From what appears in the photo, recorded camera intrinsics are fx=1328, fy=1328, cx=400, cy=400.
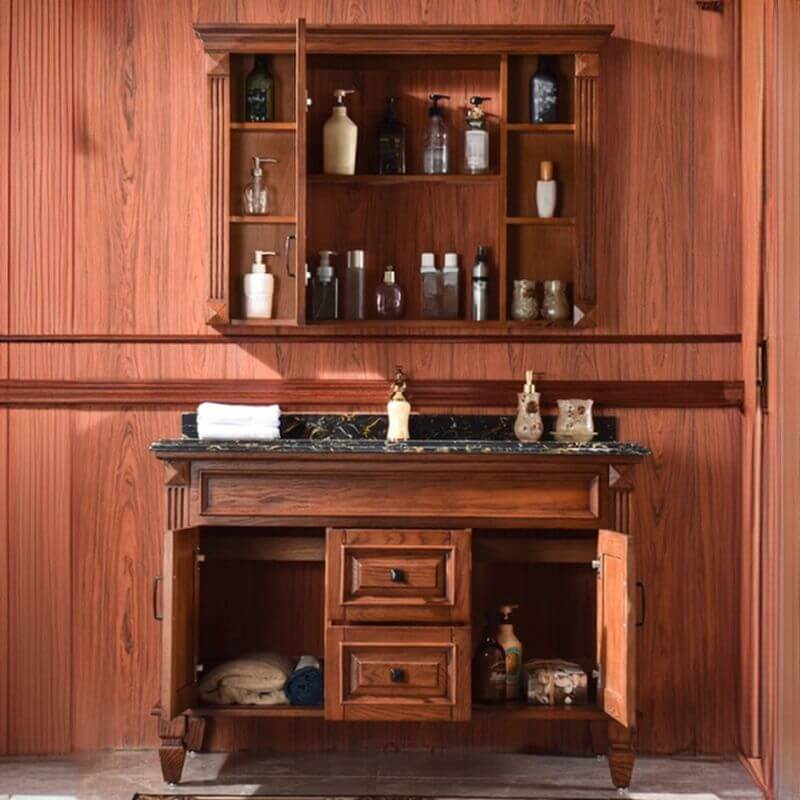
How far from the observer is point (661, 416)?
150 inches

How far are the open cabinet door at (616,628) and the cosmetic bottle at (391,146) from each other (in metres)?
1.17

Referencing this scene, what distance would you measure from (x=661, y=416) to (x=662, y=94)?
92 centimetres

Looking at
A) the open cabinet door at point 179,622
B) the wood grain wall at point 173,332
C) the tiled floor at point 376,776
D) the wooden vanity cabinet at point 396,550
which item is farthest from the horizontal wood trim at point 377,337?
the tiled floor at point 376,776

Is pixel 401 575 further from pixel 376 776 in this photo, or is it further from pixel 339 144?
pixel 339 144

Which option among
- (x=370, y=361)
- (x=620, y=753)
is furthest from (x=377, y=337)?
(x=620, y=753)

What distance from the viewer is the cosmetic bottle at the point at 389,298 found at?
12.3ft

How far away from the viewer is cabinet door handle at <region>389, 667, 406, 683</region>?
11.0 ft

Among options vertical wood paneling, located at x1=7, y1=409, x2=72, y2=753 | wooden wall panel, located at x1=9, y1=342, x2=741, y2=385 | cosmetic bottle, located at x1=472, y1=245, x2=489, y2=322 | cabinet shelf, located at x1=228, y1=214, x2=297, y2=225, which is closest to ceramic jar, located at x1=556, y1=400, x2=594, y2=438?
wooden wall panel, located at x1=9, y1=342, x2=741, y2=385

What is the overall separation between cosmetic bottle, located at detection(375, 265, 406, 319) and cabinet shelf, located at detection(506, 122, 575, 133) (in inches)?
20.8

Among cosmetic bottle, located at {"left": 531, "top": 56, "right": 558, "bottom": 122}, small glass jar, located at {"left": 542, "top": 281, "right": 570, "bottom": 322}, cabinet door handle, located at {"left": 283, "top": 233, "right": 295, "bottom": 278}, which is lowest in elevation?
small glass jar, located at {"left": 542, "top": 281, "right": 570, "bottom": 322}

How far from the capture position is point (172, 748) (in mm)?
3451

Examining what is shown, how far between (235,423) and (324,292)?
452 millimetres

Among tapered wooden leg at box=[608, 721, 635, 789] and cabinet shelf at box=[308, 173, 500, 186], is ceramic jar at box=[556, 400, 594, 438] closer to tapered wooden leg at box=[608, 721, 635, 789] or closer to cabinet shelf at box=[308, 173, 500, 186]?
cabinet shelf at box=[308, 173, 500, 186]

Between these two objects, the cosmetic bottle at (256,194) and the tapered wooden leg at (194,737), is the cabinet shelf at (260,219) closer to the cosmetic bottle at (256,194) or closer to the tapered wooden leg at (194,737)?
the cosmetic bottle at (256,194)
